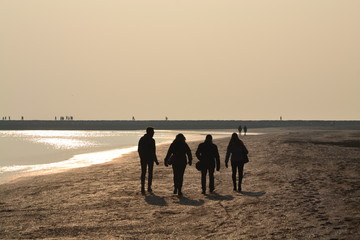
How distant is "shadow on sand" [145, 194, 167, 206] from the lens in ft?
53.8

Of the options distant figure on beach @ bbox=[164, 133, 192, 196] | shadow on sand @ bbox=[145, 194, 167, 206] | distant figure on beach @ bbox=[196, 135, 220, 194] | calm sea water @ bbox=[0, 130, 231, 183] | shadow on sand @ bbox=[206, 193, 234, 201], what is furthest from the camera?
calm sea water @ bbox=[0, 130, 231, 183]

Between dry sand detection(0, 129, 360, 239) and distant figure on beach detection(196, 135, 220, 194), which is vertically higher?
distant figure on beach detection(196, 135, 220, 194)

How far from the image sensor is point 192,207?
607 inches

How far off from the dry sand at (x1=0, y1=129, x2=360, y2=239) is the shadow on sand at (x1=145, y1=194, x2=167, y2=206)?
0.08 ft

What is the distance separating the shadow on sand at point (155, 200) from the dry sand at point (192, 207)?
3 centimetres

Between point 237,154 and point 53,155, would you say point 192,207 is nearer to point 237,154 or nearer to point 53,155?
point 237,154

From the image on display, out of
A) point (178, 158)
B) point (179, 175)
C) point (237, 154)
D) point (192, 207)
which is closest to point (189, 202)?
point (192, 207)

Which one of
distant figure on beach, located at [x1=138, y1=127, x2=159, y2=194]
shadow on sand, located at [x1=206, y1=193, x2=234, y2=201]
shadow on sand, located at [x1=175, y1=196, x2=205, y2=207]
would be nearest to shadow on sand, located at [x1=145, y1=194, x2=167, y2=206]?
shadow on sand, located at [x1=175, y1=196, x2=205, y2=207]

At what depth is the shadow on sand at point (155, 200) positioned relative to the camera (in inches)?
645

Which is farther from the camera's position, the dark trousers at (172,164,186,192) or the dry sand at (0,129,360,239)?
the dark trousers at (172,164,186,192)

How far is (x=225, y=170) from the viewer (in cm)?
2589

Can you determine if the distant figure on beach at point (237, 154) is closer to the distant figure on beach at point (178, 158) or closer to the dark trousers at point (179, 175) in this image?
the distant figure on beach at point (178, 158)

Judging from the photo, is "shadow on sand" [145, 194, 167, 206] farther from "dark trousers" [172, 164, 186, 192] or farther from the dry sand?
"dark trousers" [172, 164, 186, 192]

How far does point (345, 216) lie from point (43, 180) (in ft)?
48.1
